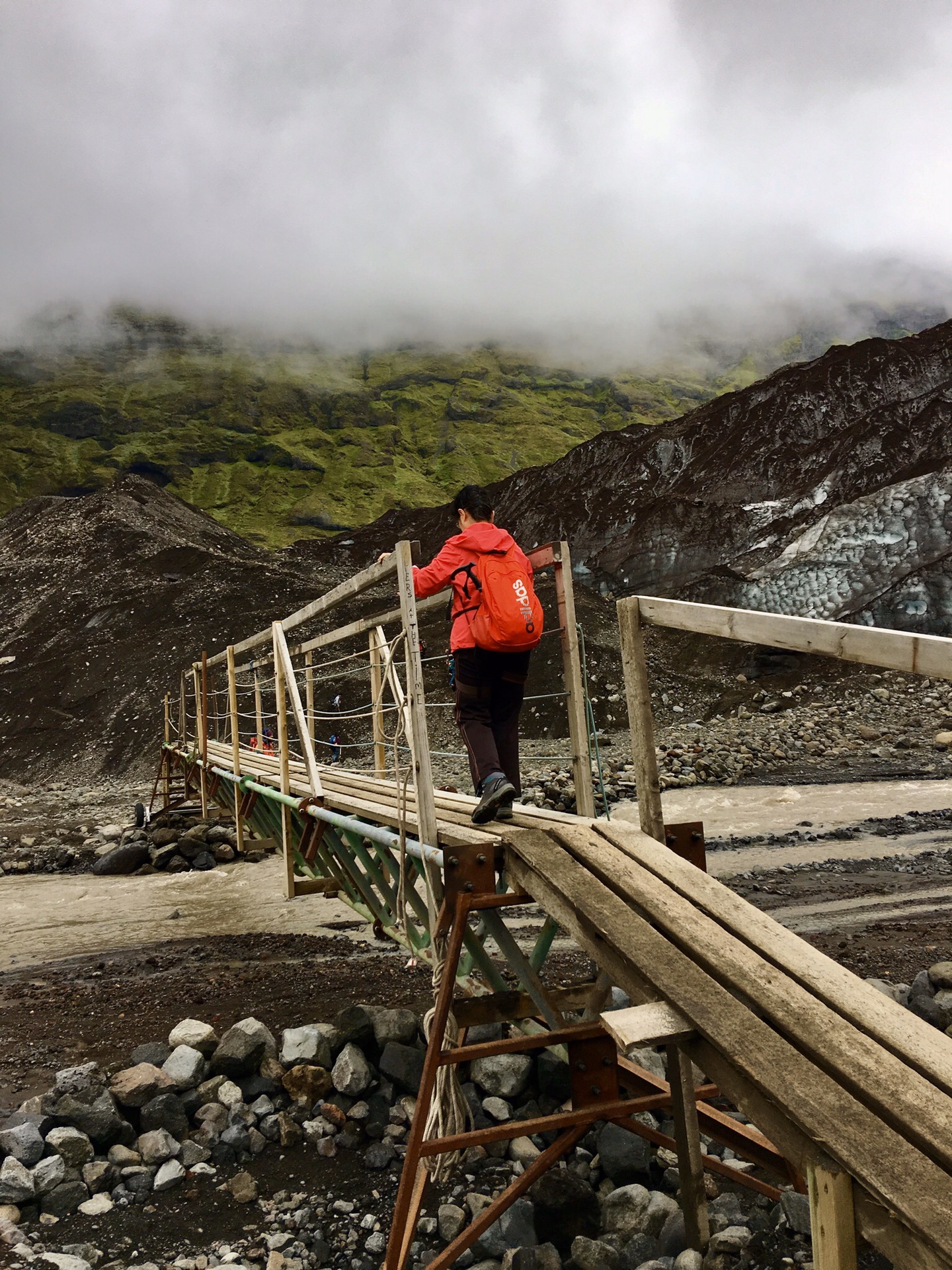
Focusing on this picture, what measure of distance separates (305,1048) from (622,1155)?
1.69m

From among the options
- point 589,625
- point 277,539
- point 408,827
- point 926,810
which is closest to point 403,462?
point 277,539

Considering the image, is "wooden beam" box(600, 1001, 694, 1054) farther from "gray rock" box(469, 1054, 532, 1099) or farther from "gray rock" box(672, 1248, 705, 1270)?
"gray rock" box(469, 1054, 532, 1099)

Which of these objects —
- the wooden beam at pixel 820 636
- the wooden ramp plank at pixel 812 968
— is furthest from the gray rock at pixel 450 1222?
the wooden beam at pixel 820 636

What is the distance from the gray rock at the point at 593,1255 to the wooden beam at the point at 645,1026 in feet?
4.31

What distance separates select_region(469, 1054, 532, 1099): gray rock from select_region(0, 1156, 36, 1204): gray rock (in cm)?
185

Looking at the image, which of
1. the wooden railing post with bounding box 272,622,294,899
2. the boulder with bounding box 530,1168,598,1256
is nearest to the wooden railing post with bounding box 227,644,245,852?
the wooden railing post with bounding box 272,622,294,899

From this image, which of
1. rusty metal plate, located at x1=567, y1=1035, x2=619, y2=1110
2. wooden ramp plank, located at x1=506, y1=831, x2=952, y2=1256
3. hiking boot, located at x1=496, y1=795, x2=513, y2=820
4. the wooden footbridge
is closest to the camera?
wooden ramp plank, located at x1=506, y1=831, x2=952, y2=1256

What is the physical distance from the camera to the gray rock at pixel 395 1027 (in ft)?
14.1

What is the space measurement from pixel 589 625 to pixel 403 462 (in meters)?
87.2

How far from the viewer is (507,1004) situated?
3.31 metres

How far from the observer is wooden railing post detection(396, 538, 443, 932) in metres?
3.21

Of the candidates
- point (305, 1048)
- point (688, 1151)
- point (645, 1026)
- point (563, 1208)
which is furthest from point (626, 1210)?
point (305, 1048)

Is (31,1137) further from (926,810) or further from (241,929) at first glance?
(926,810)

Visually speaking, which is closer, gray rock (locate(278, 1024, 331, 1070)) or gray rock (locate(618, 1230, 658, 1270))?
gray rock (locate(618, 1230, 658, 1270))
